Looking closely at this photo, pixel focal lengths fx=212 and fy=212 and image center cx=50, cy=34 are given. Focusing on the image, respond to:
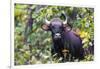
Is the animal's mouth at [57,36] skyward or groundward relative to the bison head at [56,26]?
groundward

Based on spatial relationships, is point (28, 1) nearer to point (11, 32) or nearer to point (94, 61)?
point (11, 32)

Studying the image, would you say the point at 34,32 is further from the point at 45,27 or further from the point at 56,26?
the point at 56,26

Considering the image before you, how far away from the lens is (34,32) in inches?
76.9

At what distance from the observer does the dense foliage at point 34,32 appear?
1.91 meters

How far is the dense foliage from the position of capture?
75.2 inches

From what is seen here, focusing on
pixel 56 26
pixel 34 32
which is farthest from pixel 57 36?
pixel 34 32

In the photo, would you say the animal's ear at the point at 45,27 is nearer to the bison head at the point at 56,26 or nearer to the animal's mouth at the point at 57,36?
the bison head at the point at 56,26

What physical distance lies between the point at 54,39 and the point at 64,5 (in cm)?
34

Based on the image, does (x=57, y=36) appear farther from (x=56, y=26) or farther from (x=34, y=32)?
(x=34, y=32)

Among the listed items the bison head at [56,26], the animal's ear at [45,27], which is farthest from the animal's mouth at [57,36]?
the animal's ear at [45,27]

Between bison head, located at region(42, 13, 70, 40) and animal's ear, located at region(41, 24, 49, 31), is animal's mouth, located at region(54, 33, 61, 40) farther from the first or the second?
animal's ear, located at region(41, 24, 49, 31)
